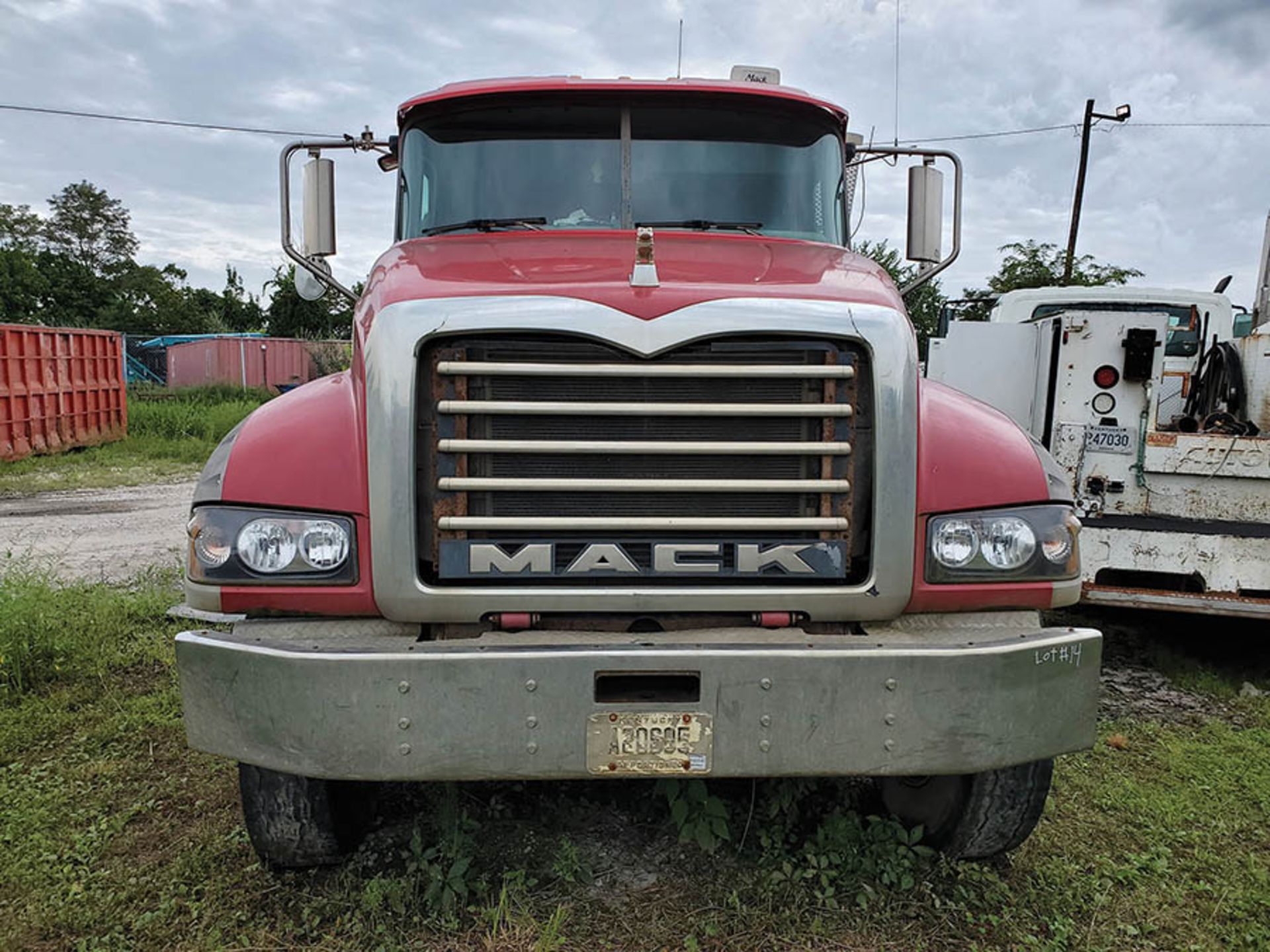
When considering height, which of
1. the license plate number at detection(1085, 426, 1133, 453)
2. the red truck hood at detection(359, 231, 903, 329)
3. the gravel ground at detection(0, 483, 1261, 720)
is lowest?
the gravel ground at detection(0, 483, 1261, 720)

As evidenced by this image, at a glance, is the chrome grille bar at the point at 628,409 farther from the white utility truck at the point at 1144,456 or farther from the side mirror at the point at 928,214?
the white utility truck at the point at 1144,456

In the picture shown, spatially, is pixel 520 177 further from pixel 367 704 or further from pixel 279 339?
pixel 279 339

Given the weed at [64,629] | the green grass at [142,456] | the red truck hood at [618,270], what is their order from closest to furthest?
the red truck hood at [618,270] < the weed at [64,629] < the green grass at [142,456]

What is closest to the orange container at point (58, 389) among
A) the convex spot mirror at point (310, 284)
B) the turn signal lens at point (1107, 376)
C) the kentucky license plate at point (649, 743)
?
the convex spot mirror at point (310, 284)

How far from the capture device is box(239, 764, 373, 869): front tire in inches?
108

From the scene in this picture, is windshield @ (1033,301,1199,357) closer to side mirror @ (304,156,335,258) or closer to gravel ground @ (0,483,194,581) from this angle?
side mirror @ (304,156,335,258)

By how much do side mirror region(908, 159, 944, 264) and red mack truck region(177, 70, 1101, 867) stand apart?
5.86 feet

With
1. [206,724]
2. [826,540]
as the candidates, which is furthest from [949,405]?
[206,724]

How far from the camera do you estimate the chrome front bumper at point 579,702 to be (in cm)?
225

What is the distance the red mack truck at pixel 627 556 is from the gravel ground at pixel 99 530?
5.05 m

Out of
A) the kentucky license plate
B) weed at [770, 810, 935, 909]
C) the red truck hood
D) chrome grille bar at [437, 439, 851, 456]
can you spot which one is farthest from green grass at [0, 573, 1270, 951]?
the red truck hood

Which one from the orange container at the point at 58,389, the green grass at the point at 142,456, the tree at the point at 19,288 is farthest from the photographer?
the tree at the point at 19,288

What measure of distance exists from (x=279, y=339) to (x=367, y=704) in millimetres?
32871

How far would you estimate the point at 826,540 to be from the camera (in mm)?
2521
